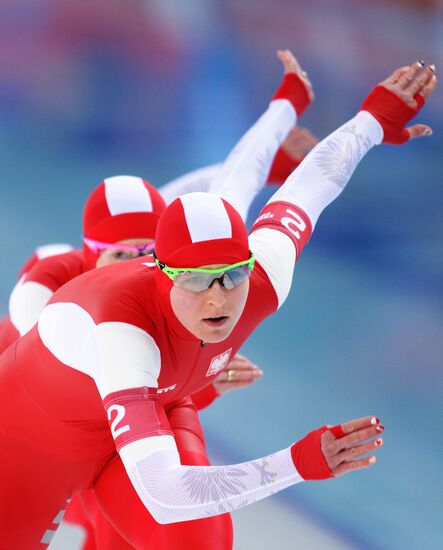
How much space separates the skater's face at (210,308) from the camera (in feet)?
8.51

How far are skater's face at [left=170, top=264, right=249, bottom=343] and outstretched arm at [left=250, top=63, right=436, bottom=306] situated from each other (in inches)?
15.1

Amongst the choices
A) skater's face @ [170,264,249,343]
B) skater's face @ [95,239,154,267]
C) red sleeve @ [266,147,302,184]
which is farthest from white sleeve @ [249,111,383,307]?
red sleeve @ [266,147,302,184]

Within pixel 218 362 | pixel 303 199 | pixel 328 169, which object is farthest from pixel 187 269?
pixel 328 169

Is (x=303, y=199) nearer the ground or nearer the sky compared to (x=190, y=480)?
nearer the sky

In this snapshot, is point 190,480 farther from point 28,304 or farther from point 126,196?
point 126,196

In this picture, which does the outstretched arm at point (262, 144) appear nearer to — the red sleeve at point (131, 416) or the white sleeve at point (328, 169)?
the white sleeve at point (328, 169)

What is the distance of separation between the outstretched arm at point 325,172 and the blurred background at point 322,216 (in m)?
1.14

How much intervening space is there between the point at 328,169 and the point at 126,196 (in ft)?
3.31

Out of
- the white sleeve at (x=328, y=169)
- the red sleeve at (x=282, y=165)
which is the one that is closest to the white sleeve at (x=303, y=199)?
the white sleeve at (x=328, y=169)

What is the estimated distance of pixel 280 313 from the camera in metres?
5.79

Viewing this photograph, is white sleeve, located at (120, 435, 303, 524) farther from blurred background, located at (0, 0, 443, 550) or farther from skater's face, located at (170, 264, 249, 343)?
blurred background, located at (0, 0, 443, 550)

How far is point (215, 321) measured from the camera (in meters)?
2.65

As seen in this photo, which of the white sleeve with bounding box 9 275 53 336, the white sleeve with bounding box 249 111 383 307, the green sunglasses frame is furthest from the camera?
the white sleeve with bounding box 9 275 53 336

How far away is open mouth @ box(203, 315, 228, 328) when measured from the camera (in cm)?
265
